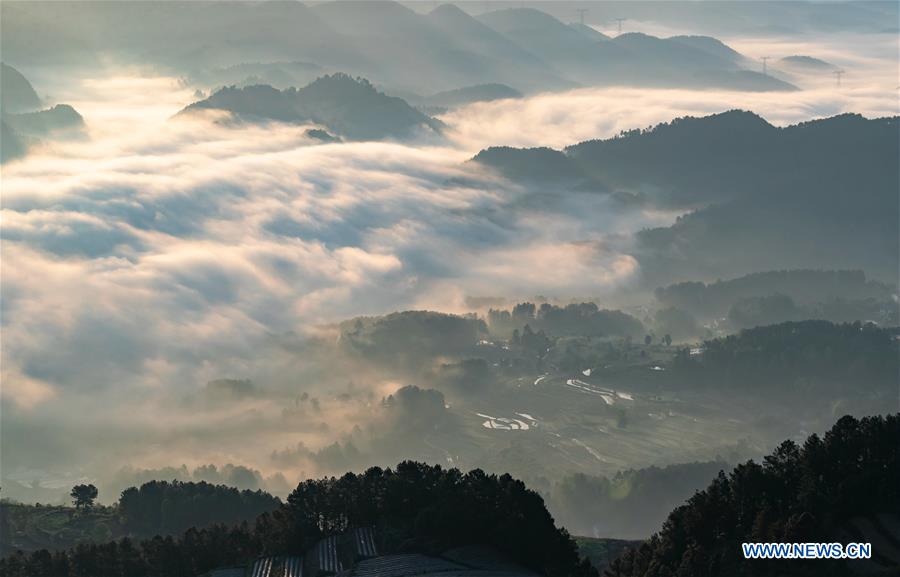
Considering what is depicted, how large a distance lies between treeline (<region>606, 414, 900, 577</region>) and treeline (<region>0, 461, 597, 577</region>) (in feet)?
34.1

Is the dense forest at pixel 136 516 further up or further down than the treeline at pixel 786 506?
further up

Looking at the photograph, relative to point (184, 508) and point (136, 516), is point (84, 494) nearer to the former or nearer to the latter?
point (136, 516)

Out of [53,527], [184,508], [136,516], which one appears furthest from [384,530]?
[53,527]

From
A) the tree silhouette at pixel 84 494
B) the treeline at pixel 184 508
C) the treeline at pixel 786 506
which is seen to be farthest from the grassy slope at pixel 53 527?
the treeline at pixel 786 506

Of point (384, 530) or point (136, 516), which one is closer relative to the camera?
point (384, 530)

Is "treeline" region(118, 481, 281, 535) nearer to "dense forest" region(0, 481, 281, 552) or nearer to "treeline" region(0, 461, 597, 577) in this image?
"dense forest" region(0, 481, 281, 552)

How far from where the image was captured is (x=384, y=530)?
141m

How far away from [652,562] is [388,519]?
104 ft

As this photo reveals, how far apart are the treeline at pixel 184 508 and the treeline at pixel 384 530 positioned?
116ft

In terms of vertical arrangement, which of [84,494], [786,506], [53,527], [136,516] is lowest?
[786,506]

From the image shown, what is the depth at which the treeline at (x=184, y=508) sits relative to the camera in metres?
188

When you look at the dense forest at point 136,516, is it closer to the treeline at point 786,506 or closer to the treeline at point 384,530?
the treeline at point 384,530

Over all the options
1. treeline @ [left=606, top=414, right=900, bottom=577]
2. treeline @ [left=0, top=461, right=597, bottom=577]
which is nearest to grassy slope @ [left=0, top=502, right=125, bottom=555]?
treeline @ [left=0, top=461, right=597, bottom=577]

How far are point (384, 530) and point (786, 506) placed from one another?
129ft
